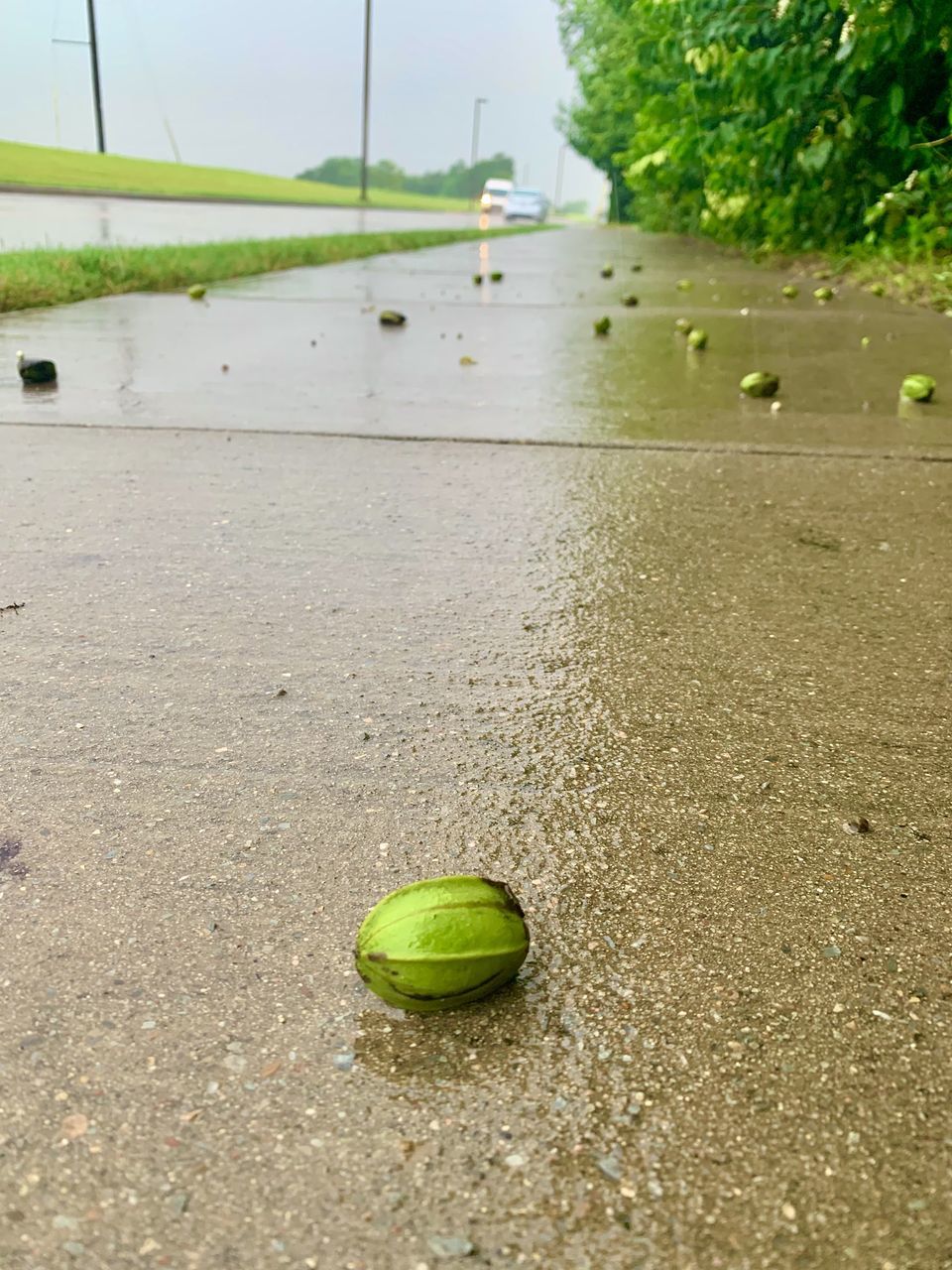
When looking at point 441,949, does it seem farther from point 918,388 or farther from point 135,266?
point 135,266

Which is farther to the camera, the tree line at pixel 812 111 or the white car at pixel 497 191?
the white car at pixel 497 191

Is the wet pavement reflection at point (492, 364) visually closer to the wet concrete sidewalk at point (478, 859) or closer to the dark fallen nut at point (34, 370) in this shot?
the dark fallen nut at point (34, 370)

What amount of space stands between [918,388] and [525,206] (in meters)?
53.5

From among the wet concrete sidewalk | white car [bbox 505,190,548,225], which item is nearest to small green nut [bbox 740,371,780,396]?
the wet concrete sidewalk

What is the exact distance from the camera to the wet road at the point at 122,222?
1049 centimetres

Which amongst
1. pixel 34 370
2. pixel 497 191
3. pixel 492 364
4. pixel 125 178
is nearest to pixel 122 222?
pixel 125 178

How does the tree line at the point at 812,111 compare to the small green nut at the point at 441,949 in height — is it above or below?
above

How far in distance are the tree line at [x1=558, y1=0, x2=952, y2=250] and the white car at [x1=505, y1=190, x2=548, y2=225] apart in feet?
138

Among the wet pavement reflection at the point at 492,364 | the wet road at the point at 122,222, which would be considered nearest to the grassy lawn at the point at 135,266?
the wet pavement reflection at the point at 492,364

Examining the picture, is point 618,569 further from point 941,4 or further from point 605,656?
point 941,4

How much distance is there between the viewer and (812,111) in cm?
897

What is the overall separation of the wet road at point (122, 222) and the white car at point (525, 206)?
107ft

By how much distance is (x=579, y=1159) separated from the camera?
1012mm

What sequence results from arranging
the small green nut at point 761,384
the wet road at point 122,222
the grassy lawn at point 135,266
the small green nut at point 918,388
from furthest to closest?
the wet road at point 122,222 → the grassy lawn at point 135,266 → the small green nut at point 761,384 → the small green nut at point 918,388
